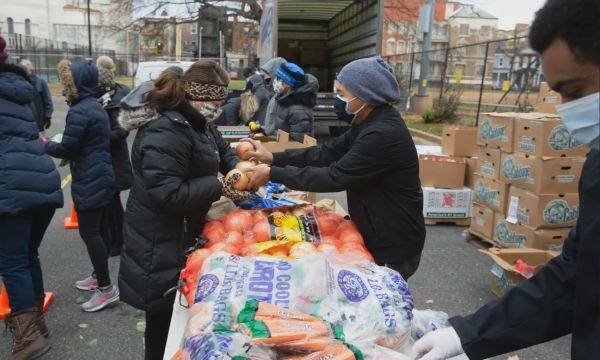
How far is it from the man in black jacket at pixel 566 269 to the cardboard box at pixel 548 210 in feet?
12.0

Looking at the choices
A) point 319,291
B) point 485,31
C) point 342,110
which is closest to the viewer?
point 319,291

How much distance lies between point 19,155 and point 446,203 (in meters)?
4.99

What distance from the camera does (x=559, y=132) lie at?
4.73 m

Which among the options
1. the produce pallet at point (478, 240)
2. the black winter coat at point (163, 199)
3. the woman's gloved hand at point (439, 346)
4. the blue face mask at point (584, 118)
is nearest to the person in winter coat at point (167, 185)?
the black winter coat at point (163, 199)

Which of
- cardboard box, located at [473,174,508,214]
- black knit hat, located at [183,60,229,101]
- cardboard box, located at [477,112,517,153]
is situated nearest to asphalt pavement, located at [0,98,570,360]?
cardboard box, located at [473,174,508,214]

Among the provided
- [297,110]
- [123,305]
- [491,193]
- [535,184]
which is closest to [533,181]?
[535,184]

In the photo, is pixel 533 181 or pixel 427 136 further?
pixel 427 136

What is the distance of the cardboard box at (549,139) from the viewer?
15.5ft

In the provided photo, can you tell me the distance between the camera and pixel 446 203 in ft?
20.9

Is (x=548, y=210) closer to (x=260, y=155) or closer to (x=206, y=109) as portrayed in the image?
(x=260, y=155)

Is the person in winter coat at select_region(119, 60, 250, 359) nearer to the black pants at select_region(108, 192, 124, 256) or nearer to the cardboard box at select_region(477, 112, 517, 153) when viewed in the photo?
the black pants at select_region(108, 192, 124, 256)

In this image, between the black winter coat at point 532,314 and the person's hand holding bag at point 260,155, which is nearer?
the black winter coat at point 532,314

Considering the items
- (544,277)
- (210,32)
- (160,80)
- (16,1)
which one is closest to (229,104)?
(160,80)

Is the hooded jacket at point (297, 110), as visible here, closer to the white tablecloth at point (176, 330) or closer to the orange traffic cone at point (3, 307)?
the orange traffic cone at point (3, 307)
